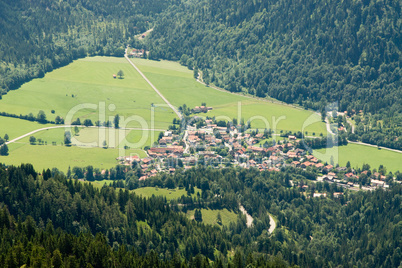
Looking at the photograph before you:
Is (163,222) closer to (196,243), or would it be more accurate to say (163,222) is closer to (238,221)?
(196,243)

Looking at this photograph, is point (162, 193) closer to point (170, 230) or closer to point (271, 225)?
point (271, 225)

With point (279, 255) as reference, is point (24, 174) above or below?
above

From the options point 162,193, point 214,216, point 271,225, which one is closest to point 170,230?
point 214,216

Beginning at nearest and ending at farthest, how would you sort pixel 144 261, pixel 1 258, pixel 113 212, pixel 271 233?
pixel 1 258, pixel 144 261, pixel 113 212, pixel 271 233

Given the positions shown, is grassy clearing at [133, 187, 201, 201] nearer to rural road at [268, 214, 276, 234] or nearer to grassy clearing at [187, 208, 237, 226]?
grassy clearing at [187, 208, 237, 226]

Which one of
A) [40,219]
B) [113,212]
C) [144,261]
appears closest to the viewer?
[144,261]

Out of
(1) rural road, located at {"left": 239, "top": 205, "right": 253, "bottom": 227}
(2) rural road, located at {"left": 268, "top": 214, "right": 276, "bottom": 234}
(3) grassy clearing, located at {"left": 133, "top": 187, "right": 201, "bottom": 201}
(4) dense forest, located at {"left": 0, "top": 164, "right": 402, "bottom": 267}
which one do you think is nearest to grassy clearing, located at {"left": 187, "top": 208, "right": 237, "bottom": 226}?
(4) dense forest, located at {"left": 0, "top": 164, "right": 402, "bottom": 267}

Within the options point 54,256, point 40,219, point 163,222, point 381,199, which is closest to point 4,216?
point 40,219
